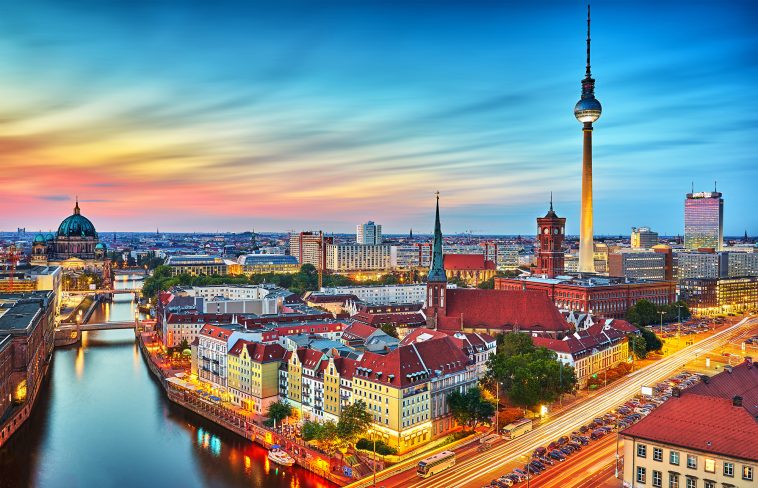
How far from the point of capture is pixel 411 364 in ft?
146

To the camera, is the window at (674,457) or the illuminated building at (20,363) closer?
the window at (674,457)

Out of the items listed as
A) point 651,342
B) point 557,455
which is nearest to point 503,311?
point 651,342

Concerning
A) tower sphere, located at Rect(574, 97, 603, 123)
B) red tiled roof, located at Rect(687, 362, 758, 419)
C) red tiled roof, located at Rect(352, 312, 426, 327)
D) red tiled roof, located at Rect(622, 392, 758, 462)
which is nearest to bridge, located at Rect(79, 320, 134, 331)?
red tiled roof, located at Rect(352, 312, 426, 327)

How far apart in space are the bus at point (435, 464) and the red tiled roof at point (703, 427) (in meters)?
12.0

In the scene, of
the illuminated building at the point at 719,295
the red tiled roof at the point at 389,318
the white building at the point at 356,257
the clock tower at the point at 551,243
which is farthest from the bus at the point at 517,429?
the white building at the point at 356,257

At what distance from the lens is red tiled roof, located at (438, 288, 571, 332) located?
6675 cm

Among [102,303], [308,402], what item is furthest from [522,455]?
[102,303]

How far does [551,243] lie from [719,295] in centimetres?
4267

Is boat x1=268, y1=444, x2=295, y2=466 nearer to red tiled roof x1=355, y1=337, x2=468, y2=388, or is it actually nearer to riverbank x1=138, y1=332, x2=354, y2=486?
riverbank x1=138, y1=332, x2=354, y2=486

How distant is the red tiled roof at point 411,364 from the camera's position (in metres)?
43.2

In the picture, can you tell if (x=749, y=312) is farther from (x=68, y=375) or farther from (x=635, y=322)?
(x=68, y=375)

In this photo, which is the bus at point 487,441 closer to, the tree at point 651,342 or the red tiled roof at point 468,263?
the tree at point 651,342

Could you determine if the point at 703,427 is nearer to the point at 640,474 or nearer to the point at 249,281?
the point at 640,474

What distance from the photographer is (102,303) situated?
132000 millimetres
